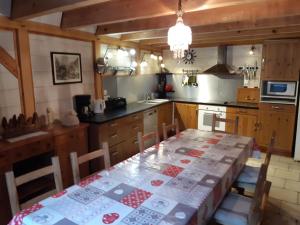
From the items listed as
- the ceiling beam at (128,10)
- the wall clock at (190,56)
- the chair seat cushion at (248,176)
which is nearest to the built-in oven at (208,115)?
the wall clock at (190,56)

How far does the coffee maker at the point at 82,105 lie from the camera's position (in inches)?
133

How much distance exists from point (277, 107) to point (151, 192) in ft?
11.2

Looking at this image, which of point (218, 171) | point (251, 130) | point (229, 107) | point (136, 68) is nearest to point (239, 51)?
point (229, 107)

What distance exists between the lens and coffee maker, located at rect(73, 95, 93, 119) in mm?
3367

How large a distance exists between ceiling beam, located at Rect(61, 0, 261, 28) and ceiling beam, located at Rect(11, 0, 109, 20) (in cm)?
47

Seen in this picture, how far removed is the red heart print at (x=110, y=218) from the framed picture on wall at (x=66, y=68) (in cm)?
225

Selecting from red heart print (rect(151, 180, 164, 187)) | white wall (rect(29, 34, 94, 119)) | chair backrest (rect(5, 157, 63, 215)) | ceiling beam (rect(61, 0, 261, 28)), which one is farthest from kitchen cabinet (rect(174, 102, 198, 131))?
chair backrest (rect(5, 157, 63, 215))

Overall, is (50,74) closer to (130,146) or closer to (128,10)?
(128,10)

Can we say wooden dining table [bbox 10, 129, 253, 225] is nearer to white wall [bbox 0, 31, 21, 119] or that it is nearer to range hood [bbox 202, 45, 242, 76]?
white wall [bbox 0, 31, 21, 119]

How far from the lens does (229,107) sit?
4.48m

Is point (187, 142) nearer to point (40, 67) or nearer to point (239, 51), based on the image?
point (40, 67)

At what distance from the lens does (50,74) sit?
2.97m

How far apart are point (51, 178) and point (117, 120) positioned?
1.20 meters

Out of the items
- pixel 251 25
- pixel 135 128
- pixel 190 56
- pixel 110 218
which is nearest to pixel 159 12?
pixel 251 25
